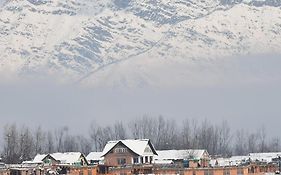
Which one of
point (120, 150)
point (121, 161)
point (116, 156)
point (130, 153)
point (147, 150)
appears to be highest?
point (120, 150)

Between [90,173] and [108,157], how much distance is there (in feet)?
37.3

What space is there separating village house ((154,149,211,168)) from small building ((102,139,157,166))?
1.71m

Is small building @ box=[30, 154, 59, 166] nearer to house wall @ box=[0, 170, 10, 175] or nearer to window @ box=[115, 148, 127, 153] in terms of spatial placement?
window @ box=[115, 148, 127, 153]

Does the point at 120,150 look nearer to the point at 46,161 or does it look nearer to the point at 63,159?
the point at 63,159

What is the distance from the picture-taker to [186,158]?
11644cm

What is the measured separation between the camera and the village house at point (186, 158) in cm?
10804

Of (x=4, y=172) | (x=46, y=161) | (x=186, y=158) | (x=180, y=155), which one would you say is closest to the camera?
(x=4, y=172)

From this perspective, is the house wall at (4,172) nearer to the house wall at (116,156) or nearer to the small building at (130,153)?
the small building at (130,153)

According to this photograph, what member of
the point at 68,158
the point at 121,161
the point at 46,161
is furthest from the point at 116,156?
the point at 46,161

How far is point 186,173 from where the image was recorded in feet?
342

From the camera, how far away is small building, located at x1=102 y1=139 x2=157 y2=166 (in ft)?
386

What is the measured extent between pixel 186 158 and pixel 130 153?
736 cm

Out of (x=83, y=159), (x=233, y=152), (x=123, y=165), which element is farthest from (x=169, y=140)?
(x=123, y=165)

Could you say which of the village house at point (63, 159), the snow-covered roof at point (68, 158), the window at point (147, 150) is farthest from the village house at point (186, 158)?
the snow-covered roof at point (68, 158)
